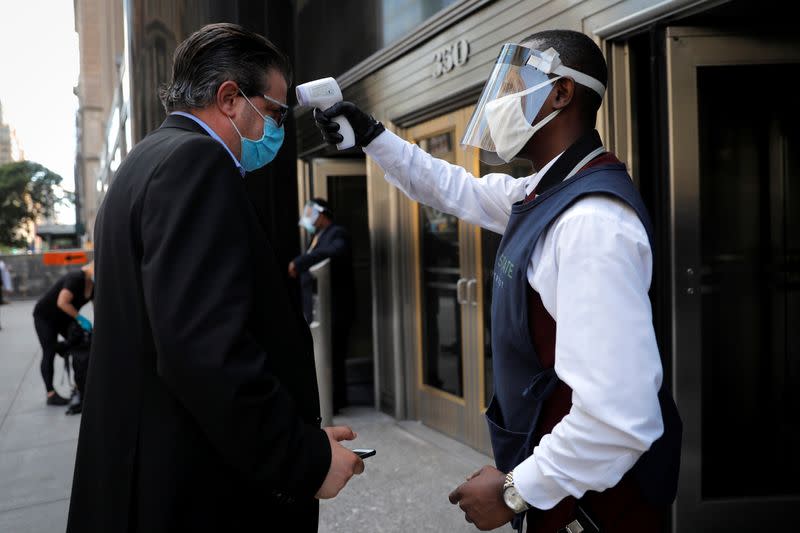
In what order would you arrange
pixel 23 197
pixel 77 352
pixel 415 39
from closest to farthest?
pixel 415 39, pixel 77 352, pixel 23 197

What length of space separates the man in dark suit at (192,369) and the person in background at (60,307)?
19.5ft

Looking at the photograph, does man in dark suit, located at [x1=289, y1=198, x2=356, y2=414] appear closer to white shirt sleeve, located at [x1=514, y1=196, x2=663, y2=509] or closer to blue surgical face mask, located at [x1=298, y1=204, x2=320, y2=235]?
blue surgical face mask, located at [x1=298, y1=204, x2=320, y2=235]

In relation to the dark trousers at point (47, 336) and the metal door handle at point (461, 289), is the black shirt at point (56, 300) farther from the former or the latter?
the metal door handle at point (461, 289)

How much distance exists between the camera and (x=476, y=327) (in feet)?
15.3

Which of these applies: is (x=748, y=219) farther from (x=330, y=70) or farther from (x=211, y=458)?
(x=330, y=70)


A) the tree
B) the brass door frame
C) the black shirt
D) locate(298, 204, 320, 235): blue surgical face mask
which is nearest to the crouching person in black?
the black shirt

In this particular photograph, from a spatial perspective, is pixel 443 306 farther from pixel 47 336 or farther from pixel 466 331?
pixel 47 336

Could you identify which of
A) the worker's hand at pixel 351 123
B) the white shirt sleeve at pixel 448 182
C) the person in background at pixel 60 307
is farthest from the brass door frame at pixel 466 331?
the person in background at pixel 60 307

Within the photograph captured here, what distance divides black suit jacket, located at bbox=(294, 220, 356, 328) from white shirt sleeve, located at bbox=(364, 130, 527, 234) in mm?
3774

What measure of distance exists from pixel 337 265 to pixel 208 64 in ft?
14.5

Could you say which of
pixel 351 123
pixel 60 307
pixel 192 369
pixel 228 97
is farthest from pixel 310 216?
pixel 192 369

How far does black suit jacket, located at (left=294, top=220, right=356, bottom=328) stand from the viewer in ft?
19.8

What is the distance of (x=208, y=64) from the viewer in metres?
1.65

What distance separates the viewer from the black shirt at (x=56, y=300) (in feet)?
22.7
